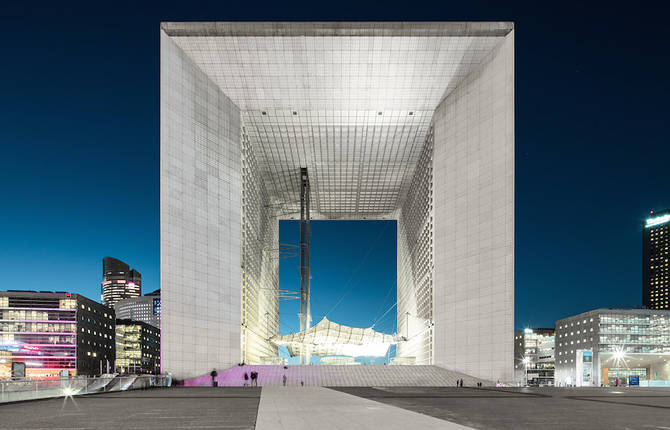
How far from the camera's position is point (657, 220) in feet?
585

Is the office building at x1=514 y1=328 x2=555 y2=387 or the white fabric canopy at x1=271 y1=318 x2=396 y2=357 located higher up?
the white fabric canopy at x1=271 y1=318 x2=396 y2=357

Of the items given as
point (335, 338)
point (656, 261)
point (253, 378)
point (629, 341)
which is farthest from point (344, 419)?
point (656, 261)

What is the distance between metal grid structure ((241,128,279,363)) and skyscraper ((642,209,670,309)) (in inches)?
6373

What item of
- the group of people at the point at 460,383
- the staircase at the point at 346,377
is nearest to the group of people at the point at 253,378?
the staircase at the point at 346,377

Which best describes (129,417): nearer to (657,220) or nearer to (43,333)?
(43,333)

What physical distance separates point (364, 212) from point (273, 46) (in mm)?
35789

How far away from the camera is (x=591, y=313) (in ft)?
320

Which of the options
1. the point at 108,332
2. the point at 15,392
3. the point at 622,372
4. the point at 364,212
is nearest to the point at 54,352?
the point at 108,332

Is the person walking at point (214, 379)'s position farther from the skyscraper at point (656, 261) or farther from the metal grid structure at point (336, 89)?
the skyscraper at point (656, 261)

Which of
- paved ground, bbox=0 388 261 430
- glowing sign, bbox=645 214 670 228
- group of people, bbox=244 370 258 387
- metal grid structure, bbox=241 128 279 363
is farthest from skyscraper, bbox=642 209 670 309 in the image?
paved ground, bbox=0 388 261 430

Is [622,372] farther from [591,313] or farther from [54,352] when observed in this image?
[54,352]

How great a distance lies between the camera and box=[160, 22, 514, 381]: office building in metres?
33.8

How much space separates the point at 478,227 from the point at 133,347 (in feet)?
439

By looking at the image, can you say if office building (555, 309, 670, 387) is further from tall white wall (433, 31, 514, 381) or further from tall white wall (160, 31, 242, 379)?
tall white wall (160, 31, 242, 379)
